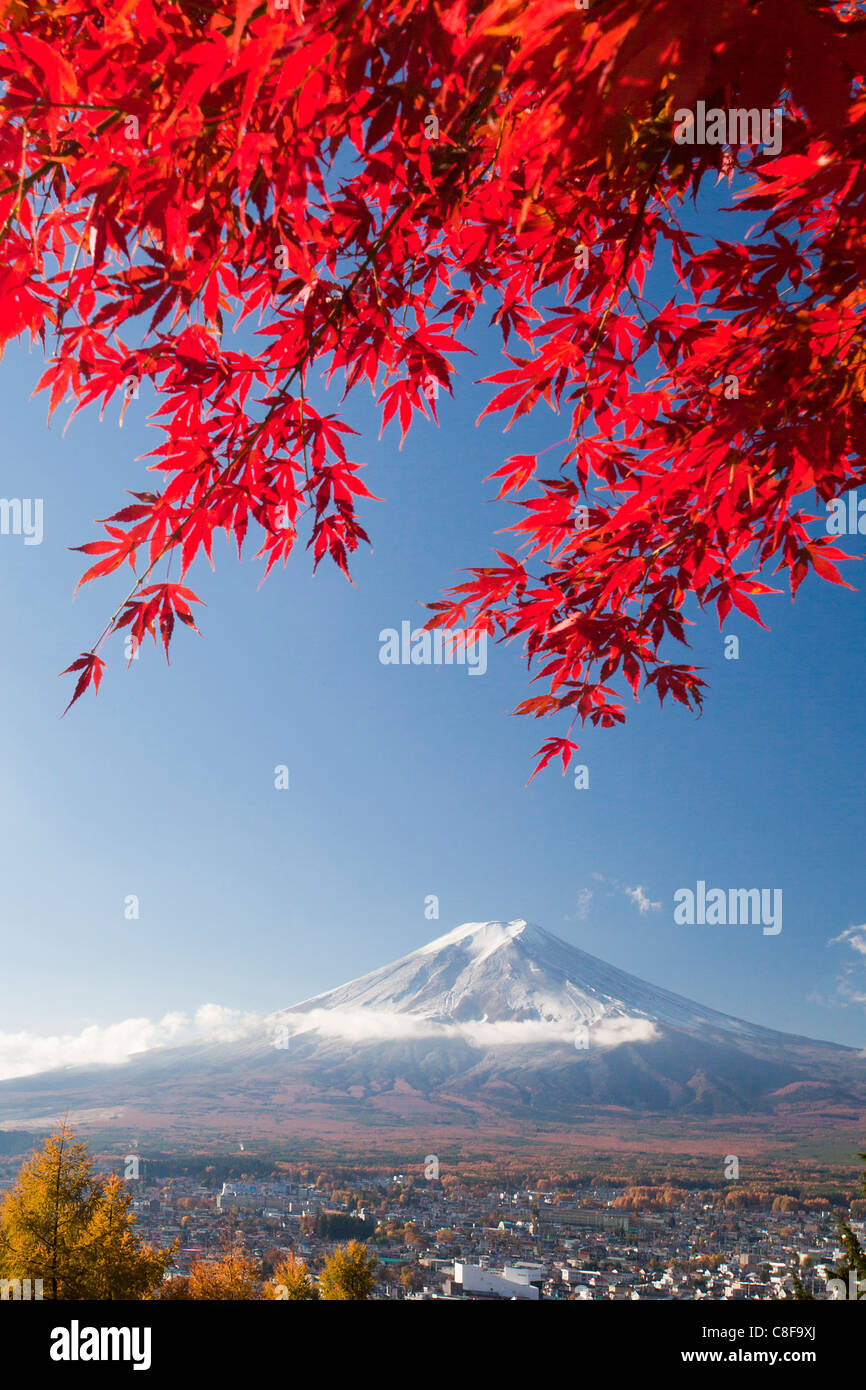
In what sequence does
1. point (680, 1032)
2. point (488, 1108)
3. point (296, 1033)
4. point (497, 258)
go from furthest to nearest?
point (296, 1033) < point (680, 1032) < point (488, 1108) < point (497, 258)

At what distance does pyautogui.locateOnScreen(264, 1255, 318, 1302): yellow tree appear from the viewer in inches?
368

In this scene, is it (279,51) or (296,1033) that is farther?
(296,1033)

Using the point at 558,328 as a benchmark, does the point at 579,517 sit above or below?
below

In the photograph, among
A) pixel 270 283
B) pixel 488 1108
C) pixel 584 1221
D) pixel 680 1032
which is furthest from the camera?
pixel 680 1032

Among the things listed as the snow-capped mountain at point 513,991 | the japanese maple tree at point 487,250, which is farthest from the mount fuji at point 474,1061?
the japanese maple tree at point 487,250

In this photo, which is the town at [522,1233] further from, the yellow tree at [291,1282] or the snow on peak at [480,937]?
the snow on peak at [480,937]

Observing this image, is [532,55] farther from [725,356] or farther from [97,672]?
[97,672]

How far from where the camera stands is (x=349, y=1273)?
1079 cm

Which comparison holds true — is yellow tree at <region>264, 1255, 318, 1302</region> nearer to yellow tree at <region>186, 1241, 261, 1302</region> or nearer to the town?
yellow tree at <region>186, 1241, 261, 1302</region>

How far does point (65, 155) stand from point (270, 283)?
58 cm

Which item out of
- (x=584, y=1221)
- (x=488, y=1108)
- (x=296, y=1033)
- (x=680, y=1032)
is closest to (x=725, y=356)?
(x=584, y=1221)

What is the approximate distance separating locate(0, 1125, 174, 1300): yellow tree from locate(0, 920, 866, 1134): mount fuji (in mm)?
19173

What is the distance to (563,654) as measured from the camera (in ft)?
8.42

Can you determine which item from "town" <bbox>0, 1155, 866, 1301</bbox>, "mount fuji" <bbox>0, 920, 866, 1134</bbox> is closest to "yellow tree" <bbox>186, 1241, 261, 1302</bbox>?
"town" <bbox>0, 1155, 866, 1301</bbox>
